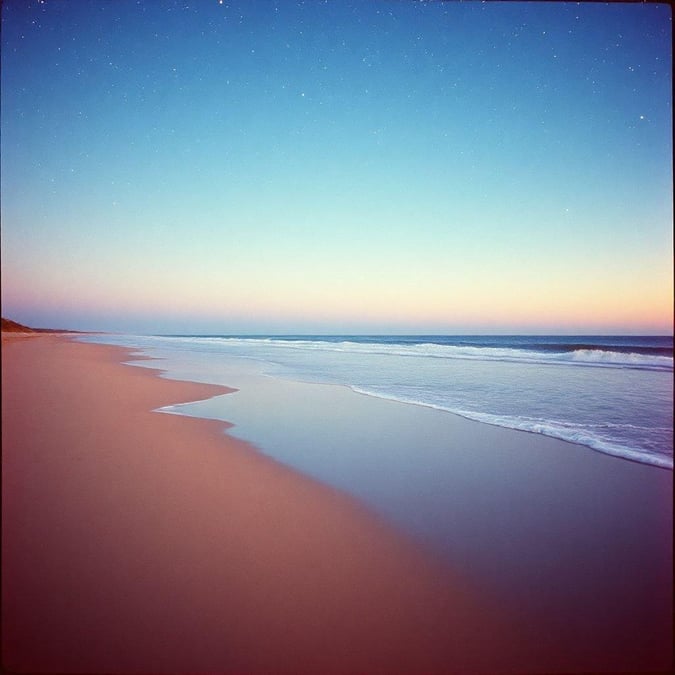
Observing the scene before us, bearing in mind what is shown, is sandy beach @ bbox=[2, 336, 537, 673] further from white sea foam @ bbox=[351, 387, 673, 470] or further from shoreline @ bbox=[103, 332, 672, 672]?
white sea foam @ bbox=[351, 387, 673, 470]

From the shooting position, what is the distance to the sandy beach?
160 centimetres

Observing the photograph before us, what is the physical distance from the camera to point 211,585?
1.87 m

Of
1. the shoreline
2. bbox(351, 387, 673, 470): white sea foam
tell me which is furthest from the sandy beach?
bbox(351, 387, 673, 470): white sea foam

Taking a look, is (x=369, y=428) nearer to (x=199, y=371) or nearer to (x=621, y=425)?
(x=621, y=425)

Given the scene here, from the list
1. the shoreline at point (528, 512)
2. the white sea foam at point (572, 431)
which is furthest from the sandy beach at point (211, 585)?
the white sea foam at point (572, 431)

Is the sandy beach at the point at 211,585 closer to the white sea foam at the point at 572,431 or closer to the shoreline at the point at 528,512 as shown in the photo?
the shoreline at the point at 528,512

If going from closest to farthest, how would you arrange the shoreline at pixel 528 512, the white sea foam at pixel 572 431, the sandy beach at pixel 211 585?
1. the sandy beach at pixel 211 585
2. the shoreline at pixel 528 512
3. the white sea foam at pixel 572 431

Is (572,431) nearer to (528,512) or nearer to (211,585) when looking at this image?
(528,512)

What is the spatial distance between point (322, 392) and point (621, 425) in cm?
433

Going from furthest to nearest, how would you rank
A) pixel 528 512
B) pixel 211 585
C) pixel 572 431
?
pixel 572 431 < pixel 528 512 < pixel 211 585

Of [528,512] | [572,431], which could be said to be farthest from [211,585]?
[572,431]

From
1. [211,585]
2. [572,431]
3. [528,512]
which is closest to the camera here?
[211,585]

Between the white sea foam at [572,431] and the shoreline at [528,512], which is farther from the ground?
the white sea foam at [572,431]

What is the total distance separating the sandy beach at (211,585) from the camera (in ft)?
5.26
